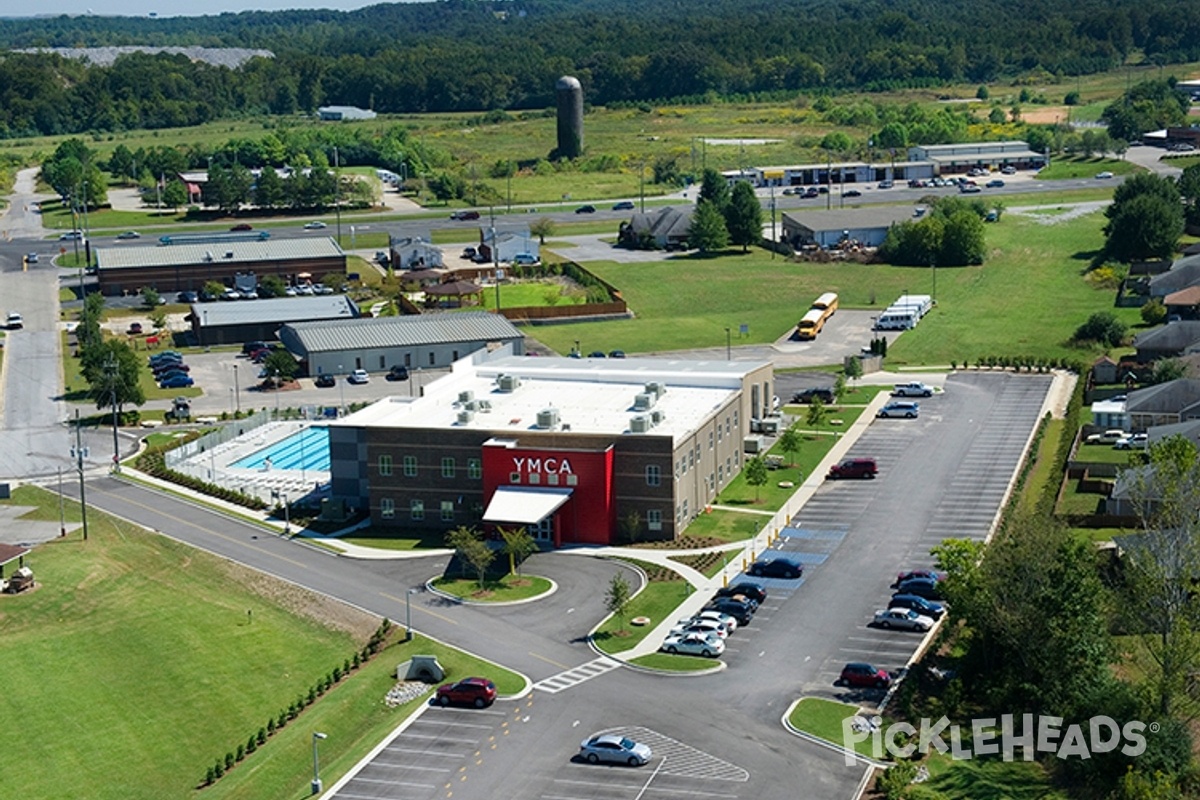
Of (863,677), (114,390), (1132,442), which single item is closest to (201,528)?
(114,390)

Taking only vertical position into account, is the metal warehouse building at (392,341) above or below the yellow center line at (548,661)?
above

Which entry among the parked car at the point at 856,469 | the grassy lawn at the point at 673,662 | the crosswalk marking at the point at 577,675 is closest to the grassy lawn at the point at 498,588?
the crosswalk marking at the point at 577,675

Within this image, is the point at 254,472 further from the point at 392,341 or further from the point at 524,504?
the point at 392,341

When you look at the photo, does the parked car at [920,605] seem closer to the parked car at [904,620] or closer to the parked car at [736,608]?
the parked car at [904,620]

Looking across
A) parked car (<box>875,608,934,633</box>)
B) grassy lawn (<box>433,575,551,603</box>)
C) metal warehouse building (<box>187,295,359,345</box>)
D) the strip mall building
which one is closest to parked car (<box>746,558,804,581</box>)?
the strip mall building

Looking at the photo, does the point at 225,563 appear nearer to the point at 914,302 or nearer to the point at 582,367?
the point at 582,367

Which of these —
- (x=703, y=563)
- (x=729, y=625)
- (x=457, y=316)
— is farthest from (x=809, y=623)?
(x=457, y=316)

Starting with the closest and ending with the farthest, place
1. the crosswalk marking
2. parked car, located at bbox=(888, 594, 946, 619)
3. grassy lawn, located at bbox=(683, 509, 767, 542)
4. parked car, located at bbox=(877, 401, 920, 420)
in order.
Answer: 1. the crosswalk marking
2. parked car, located at bbox=(888, 594, 946, 619)
3. grassy lawn, located at bbox=(683, 509, 767, 542)
4. parked car, located at bbox=(877, 401, 920, 420)

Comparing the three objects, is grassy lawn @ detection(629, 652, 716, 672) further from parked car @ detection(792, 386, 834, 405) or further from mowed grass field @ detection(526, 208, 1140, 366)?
mowed grass field @ detection(526, 208, 1140, 366)
